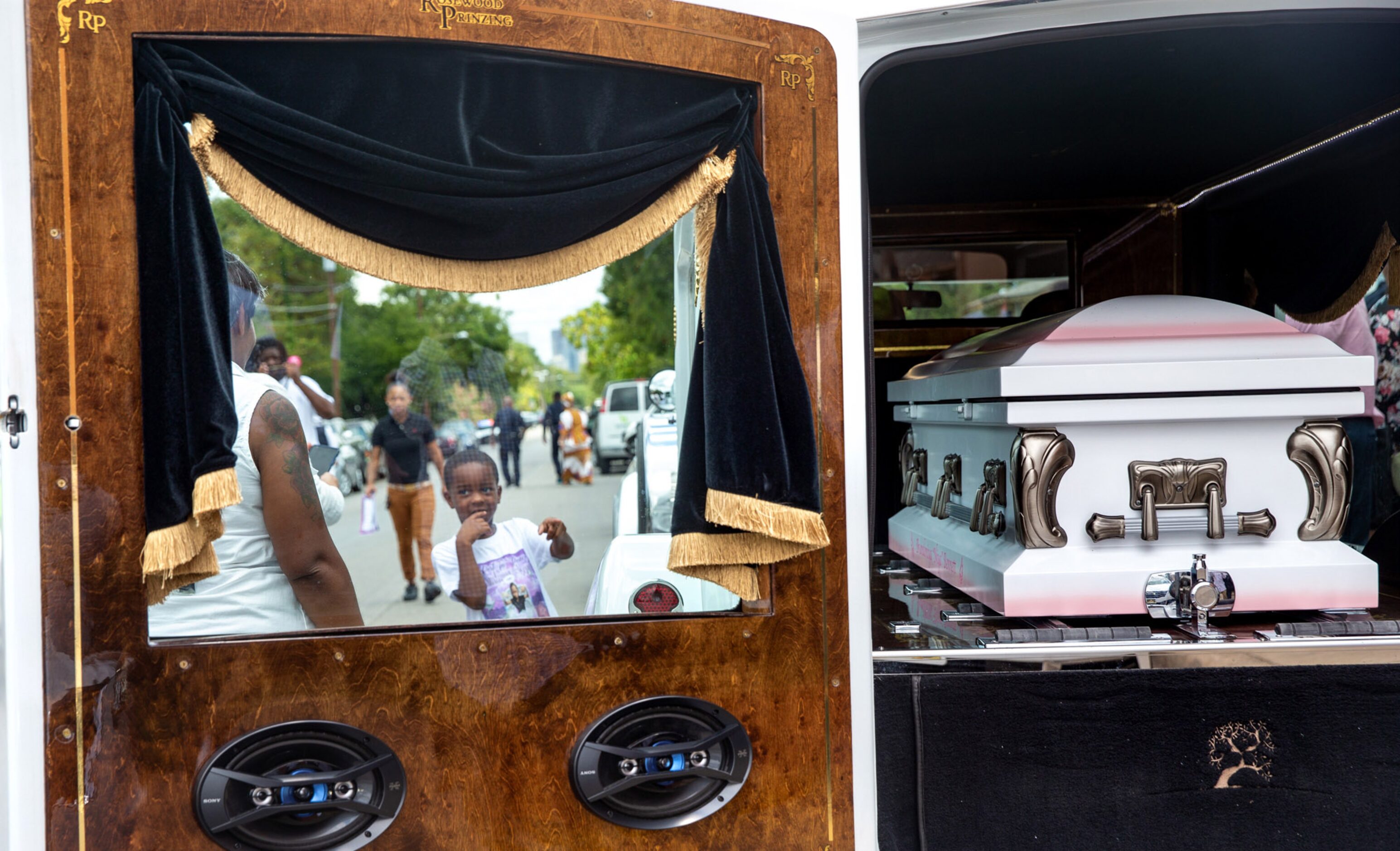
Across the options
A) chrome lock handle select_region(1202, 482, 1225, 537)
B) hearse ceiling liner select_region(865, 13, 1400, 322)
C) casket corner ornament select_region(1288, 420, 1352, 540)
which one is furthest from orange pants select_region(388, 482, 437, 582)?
casket corner ornament select_region(1288, 420, 1352, 540)

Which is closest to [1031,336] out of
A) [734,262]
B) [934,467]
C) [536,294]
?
[934,467]

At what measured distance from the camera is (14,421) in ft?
5.27

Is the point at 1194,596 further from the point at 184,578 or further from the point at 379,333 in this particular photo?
the point at 184,578

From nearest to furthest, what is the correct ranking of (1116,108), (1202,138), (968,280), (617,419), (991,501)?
(617,419), (991,501), (1116,108), (1202,138), (968,280)

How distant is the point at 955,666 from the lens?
6.58 ft

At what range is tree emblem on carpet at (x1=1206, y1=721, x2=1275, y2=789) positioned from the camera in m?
2.00

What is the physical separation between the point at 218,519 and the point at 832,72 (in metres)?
1.48

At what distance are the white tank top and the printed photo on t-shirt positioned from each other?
0.36 m

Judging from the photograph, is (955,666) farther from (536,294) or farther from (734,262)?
(536,294)

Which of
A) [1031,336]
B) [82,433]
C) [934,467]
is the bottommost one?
[934,467]

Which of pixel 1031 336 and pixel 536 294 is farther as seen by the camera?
pixel 1031 336

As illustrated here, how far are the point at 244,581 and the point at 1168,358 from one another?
2124 mm

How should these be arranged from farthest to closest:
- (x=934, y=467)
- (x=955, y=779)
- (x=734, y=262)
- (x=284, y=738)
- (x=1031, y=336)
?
(x=934, y=467) → (x=1031, y=336) → (x=955, y=779) → (x=734, y=262) → (x=284, y=738)

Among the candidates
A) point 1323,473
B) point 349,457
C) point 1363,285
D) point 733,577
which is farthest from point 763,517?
point 1363,285
